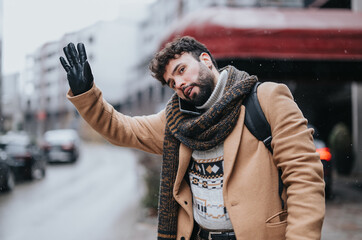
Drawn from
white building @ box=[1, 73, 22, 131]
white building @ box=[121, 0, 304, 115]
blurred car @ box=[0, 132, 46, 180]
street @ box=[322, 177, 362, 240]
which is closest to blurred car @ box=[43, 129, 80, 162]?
white building @ box=[1, 73, 22, 131]

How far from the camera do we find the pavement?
17.5 ft

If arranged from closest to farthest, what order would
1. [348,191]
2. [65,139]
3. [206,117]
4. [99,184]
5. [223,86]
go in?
1. [206,117]
2. [223,86]
3. [348,191]
4. [99,184]
5. [65,139]

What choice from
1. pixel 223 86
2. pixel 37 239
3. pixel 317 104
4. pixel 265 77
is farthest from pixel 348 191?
pixel 223 86

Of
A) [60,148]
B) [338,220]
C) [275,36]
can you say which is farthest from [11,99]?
[338,220]

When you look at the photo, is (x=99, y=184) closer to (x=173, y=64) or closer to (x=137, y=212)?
(x=137, y=212)

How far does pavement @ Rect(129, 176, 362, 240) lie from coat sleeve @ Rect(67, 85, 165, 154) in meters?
3.72

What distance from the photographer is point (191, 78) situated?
184cm

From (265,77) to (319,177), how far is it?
621 centimetres

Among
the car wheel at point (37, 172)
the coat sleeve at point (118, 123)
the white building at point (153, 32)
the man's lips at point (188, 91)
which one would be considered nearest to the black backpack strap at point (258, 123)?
the man's lips at point (188, 91)

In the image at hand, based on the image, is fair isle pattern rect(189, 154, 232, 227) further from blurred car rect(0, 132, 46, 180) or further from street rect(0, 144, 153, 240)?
blurred car rect(0, 132, 46, 180)

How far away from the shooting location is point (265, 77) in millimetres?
7508

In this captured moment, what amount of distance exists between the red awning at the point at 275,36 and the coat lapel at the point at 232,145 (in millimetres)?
4738

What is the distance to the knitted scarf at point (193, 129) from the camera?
1.72m

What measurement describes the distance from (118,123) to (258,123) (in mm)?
795
